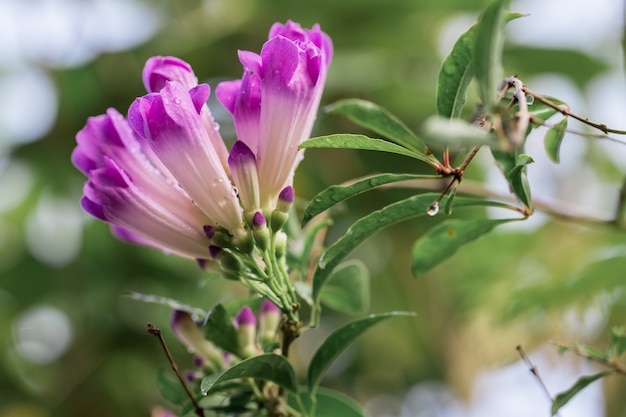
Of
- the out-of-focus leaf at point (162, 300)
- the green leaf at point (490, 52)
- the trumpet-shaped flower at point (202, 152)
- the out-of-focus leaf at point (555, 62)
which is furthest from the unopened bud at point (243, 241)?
the out-of-focus leaf at point (555, 62)

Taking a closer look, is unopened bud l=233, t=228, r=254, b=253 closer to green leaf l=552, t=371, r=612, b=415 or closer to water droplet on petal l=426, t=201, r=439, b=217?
water droplet on petal l=426, t=201, r=439, b=217

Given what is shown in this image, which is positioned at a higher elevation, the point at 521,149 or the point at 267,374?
the point at 521,149

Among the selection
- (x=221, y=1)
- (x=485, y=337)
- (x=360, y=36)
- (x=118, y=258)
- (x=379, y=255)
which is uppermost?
(x=221, y=1)

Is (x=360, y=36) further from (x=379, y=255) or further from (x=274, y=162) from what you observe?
(x=274, y=162)

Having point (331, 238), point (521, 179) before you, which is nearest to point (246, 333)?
point (521, 179)

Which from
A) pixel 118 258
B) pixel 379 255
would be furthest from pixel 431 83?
pixel 118 258

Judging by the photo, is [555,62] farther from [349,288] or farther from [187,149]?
[187,149]

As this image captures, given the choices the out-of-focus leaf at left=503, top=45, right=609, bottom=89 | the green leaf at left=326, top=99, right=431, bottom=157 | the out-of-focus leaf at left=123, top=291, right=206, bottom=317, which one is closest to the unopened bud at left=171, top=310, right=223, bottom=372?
the out-of-focus leaf at left=123, top=291, right=206, bottom=317
